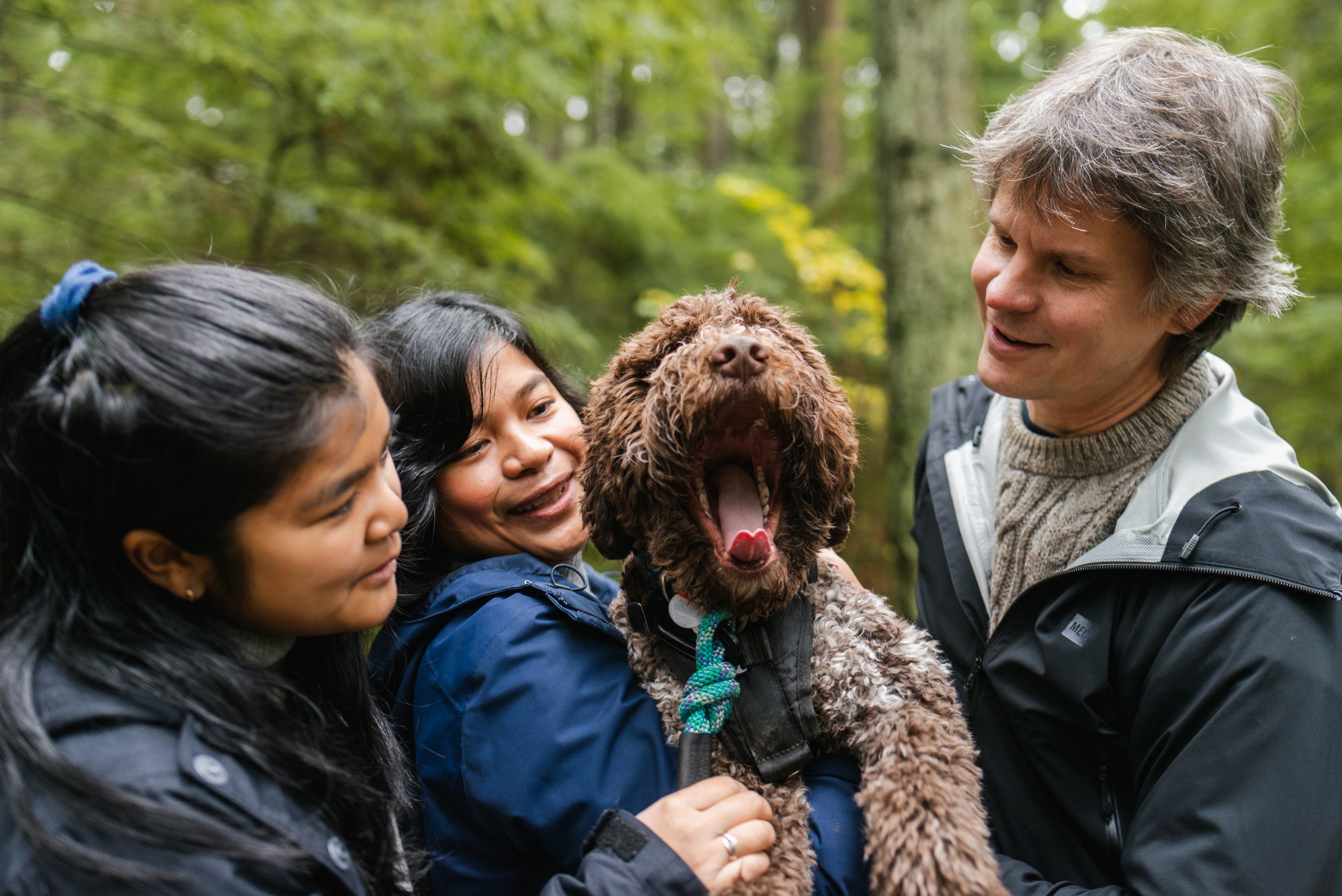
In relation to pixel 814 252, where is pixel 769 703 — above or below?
below

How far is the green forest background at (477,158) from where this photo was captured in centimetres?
443

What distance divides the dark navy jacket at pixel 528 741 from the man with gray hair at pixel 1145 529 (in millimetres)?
584

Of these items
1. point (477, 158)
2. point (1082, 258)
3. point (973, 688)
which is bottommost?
point (973, 688)

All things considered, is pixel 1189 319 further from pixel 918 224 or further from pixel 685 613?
pixel 918 224

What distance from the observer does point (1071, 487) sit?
7.38 feet

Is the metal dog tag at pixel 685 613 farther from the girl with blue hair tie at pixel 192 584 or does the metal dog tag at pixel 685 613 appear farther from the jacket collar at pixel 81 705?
the jacket collar at pixel 81 705

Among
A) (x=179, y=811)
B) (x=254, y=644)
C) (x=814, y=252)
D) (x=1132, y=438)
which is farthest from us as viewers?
(x=814, y=252)

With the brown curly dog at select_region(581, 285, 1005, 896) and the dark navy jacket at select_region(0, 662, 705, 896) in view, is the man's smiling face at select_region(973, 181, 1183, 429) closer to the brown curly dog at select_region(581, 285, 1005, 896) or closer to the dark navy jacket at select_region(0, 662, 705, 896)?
the brown curly dog at select_region(581, 285, 1005, 896)

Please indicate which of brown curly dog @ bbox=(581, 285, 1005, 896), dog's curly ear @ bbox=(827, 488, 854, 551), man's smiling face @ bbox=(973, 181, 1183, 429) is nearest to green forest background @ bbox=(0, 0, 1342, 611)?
man's smiling face @ bbox=(973, 181, 1183, 429)

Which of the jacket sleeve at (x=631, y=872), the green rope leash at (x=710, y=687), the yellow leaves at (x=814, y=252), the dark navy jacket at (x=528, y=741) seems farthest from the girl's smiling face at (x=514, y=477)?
the yellow leaves at (x=814, y=252)

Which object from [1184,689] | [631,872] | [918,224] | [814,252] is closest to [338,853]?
[631,872]

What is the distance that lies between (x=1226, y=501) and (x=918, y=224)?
338 centimetres

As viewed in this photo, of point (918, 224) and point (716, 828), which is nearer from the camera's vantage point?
point (716, 828)

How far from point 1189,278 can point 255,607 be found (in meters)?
2.22
